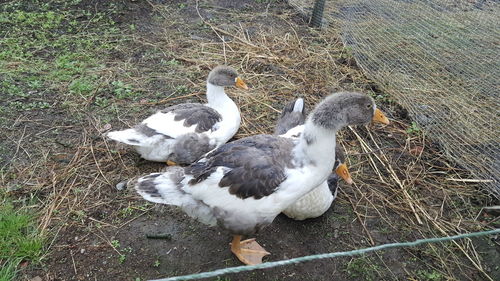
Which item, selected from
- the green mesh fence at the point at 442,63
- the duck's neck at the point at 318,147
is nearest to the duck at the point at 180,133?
the duck's neck at the point at 318,147

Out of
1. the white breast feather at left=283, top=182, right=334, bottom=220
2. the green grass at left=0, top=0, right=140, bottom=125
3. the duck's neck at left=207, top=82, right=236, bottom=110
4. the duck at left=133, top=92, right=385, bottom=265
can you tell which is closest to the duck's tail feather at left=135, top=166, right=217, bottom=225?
the duck at left=133, top=92, right=385, bottom=265

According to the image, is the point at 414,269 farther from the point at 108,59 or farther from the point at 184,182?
the point at 108,59

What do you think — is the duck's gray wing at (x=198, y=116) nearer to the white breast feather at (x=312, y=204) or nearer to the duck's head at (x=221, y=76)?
the duck's head at (x=221, y=76)

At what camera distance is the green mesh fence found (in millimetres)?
4207

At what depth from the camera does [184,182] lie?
2.80 metres

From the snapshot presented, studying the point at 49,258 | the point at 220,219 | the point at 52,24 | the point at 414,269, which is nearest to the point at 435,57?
the point at 414,269

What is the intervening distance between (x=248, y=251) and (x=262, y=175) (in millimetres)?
801

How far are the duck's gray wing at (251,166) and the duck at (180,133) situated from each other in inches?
32.9

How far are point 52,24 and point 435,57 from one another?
569cm

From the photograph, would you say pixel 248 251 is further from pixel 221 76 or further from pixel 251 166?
pixel 221 76

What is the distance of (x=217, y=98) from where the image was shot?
13.3 ft

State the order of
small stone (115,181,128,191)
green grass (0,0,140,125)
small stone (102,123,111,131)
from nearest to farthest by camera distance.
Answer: small stone (115,181,128,191) → small stone (102,123,111,131) → green grass (0,0,140,125)

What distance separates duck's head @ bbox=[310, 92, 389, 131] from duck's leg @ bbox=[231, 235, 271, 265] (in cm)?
109

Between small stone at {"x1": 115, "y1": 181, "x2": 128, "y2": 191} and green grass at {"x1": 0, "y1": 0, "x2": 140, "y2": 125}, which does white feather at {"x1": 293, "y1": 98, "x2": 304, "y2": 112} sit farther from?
green grass at {"x1": 0, "y1": 0, "x2": 140, "y2": 125}
